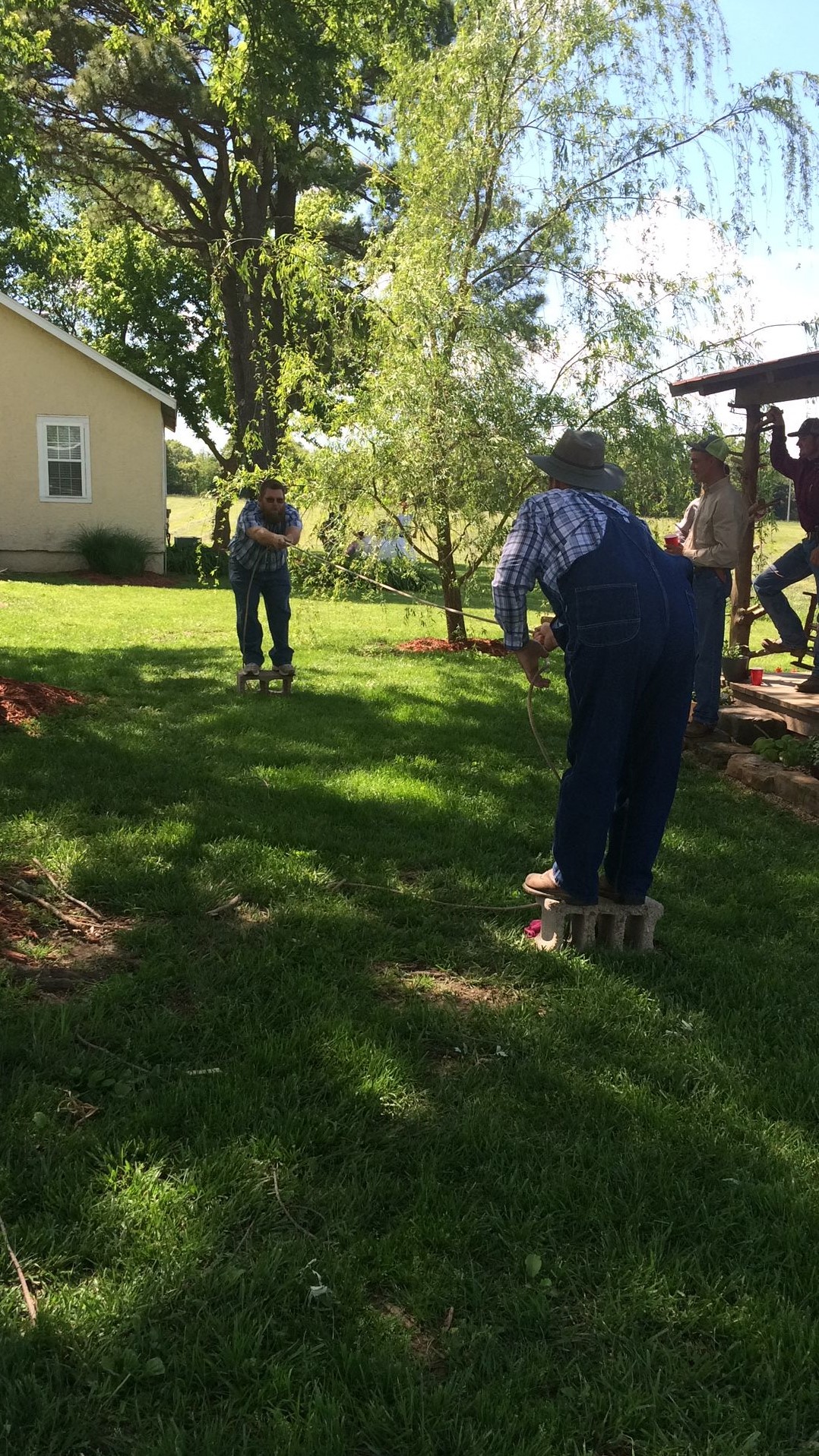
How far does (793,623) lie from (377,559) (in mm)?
5022

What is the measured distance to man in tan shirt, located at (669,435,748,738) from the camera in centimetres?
710

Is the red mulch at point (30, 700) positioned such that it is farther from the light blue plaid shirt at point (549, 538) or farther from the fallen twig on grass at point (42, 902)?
the light blue plaid shirt at point (549, 538)

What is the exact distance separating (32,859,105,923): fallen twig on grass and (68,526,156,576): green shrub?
58.9 ft

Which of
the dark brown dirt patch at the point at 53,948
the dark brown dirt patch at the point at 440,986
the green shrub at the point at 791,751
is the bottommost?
the dark brown dirt patch at the point at 440,986

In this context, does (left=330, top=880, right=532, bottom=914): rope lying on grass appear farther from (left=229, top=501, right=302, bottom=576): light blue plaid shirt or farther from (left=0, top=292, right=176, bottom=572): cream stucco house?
(left=0, top=292, right=176, bottom=572): cream stucco house

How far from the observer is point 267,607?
884 cm

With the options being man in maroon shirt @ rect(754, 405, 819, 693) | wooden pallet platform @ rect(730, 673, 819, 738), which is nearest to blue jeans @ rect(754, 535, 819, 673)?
man in maroon shirt @ rect(754, 405, 819, 693)

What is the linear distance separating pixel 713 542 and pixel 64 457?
1854 centimetres

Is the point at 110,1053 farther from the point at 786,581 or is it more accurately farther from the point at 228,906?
the point at 786,581

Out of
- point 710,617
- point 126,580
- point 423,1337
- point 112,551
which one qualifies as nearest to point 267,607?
point 710,617

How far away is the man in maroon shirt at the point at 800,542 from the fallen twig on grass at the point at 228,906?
189 inches

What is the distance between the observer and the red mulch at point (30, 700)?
23.6 ft

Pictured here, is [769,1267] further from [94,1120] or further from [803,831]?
[803,831]

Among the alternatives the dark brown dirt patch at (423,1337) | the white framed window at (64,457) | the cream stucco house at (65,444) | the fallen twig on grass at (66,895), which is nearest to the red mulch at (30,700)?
the fallen twig on grass at (66,895)
